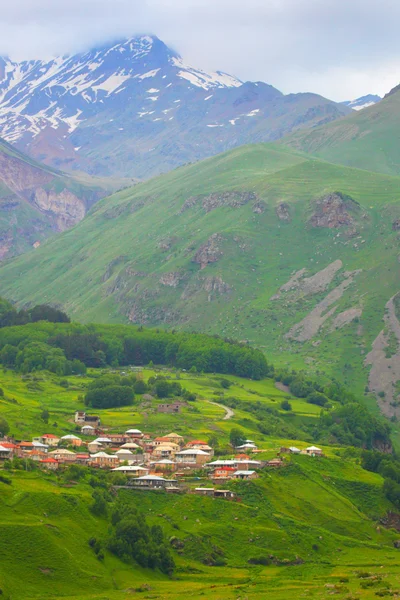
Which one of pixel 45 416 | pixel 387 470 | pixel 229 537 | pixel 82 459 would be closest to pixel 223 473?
pixel 82 459

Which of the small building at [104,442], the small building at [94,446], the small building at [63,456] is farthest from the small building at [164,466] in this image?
the small building at [104,442]

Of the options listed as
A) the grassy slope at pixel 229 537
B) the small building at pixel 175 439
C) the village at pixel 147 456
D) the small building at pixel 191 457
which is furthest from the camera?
the small building at pixel 175 439

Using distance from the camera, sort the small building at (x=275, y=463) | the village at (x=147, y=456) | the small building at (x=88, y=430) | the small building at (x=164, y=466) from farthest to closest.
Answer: the small building at (x=88, y=430), the small building at (x=275, y=463), the small building at (x=164, y=466), the village at (x=147, y=456)

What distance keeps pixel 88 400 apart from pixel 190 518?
238ft

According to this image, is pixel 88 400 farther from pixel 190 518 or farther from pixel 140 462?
pixel 190 518

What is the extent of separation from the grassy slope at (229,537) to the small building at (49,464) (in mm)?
4751

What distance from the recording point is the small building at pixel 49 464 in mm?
138000

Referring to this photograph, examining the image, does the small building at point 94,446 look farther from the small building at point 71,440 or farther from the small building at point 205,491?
the small building at point 205,491

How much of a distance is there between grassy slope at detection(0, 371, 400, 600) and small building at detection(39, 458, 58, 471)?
4.75 m

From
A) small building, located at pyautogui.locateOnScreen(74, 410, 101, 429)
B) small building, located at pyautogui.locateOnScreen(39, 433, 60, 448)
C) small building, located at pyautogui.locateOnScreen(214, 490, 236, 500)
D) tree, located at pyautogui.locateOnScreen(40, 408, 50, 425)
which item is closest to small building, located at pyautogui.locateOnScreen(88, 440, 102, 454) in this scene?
small building, located at pyautogui.locateOnScreen(39, 433, 60, 448)

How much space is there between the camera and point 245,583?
11350 cm

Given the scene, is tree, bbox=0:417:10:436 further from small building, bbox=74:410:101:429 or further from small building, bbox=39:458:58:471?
small building, bbox=74:410:101:429

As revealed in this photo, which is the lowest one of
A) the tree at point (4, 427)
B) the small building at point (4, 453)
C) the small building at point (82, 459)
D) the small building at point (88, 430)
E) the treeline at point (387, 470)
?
the treeline at point (387, 470)

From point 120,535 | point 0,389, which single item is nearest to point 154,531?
point 120,535
